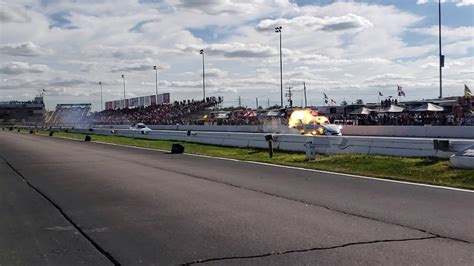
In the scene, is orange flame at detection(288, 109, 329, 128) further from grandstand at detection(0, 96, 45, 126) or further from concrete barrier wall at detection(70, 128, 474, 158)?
grandstand at detection(0, 96, 45, 126)

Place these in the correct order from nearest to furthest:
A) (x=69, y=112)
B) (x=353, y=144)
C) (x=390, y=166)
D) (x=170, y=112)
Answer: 1. (x=390, y=166)
2. (x=353, y=144)
3. (x=170, y=112)
4. (x=69, y=112)

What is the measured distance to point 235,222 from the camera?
27.5 ft

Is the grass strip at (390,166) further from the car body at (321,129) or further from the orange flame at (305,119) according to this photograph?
the orange flame at (305,119)

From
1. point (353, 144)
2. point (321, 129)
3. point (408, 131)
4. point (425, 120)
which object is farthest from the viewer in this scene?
point (425, 120)

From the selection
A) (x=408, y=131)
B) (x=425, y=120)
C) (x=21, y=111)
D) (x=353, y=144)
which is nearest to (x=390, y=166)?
(x=353, y=144)

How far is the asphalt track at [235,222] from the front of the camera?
21.1 feet

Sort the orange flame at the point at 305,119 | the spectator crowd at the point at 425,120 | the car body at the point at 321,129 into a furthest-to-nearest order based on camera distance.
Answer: the spectator crowd at the point at 425,120
the orange flame at the point at 305,119
the car body at the point at 321,129

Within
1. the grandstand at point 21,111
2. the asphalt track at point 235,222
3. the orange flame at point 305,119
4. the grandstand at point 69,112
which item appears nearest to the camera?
the asphalt track at point 235,222

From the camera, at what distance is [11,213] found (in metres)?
9.78

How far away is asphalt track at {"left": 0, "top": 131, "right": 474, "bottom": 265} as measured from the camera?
643 centimetres

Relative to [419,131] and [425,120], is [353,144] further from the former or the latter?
[425,120]

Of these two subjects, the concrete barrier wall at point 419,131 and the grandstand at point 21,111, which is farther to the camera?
the grandstand at point 21,111

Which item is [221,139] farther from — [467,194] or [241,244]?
[241,244]

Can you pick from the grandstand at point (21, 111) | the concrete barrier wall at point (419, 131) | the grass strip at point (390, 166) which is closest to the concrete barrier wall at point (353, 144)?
the grass strip at point (390, 166)
